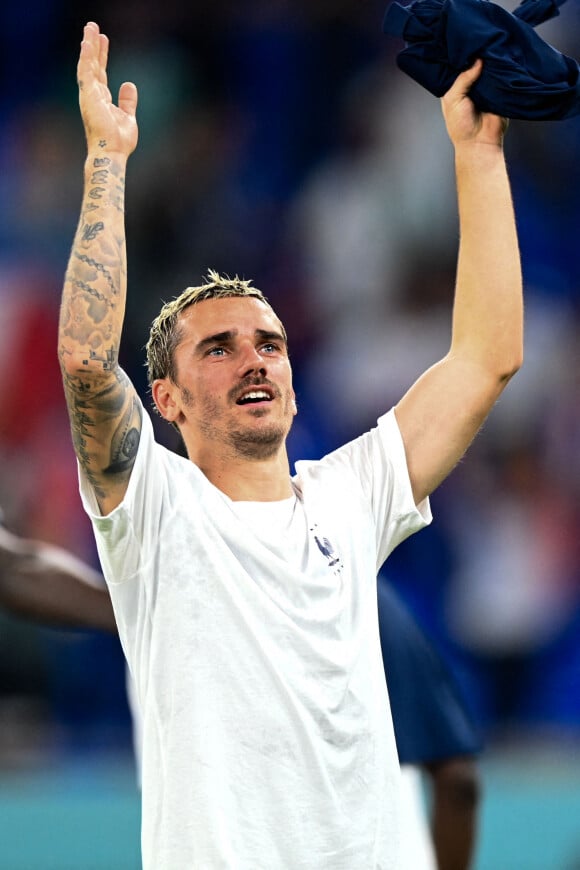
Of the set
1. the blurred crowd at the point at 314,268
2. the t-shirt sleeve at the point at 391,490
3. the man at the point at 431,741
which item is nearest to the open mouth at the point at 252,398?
the t-shirt sleeve at the point at 391,490

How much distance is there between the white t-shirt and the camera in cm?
174

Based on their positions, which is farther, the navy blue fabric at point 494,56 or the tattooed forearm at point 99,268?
the navy blue fabric at point 494,56

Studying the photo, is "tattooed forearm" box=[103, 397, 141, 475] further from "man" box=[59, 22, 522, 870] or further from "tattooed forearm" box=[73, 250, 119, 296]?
"tattooed forearm" box=[73, 250, 119, 296]

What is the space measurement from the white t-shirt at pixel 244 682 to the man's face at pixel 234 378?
0.13 metres

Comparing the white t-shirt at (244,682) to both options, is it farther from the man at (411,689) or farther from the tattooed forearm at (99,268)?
the man at (411,689)

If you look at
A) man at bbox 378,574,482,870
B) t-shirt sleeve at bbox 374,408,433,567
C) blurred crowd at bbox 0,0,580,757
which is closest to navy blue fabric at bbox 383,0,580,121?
t-shirt sleeve at bbox 374,408,433,567

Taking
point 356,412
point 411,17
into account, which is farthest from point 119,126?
point 356,412

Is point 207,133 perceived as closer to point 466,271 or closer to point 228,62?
point 228,62

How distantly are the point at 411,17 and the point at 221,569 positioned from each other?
46.1 inches

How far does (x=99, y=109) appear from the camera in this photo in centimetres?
190

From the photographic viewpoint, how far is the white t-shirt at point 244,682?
1.74 m

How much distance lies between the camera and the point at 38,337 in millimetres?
5223

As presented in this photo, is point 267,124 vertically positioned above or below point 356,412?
above

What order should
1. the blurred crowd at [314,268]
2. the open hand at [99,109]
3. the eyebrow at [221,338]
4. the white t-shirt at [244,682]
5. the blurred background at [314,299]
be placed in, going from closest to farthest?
the white t-shirt at [244,682], the open hand at [99,109], the eyebrow at [221,338], the blurred background at [314,299], the blurred crowd at [314,268]
